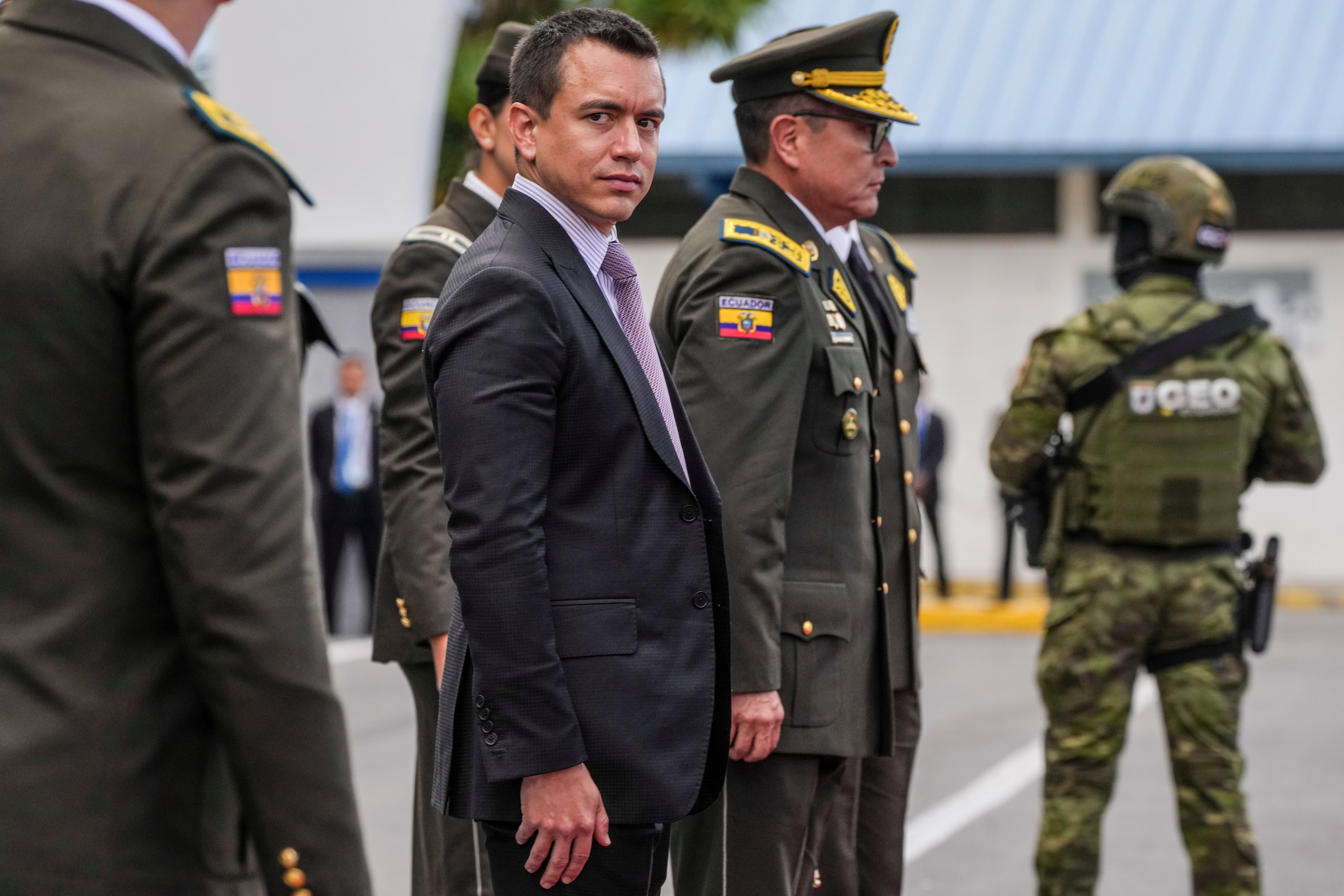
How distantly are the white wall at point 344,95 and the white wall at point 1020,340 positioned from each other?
20.6 ft

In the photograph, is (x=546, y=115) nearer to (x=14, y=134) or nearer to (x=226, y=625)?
(x=14, y=134)

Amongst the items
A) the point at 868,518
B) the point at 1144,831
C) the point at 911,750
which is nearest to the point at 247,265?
the point at 868,518

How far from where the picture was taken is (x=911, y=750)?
3.85 m

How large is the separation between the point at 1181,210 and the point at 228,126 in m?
3.63

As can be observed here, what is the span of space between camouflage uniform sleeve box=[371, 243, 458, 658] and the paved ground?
1.73 meters

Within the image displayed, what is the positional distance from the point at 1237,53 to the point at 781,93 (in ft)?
46.6

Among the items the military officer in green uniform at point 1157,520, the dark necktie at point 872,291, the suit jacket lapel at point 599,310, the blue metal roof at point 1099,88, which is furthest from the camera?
the blue metal roof at point 1099,88

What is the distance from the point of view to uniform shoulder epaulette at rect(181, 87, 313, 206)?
70.8 inches

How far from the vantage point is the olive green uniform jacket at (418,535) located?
11.8ft

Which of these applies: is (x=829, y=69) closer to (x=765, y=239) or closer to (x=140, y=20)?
(x=765, y=239)

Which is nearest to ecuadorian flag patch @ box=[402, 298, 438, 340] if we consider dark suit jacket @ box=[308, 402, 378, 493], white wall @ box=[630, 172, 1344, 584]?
dark suit jacket @ box=[308, 402, 378, 493]

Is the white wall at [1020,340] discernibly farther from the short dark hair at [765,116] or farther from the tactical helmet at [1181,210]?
the short dark hair at [765,116]

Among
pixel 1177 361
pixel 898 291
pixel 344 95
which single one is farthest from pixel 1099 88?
pixel 898 291

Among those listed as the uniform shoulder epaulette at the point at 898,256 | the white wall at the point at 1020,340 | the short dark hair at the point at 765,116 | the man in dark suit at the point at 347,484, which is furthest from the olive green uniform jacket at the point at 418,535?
the white wall at the point at 1020,340
